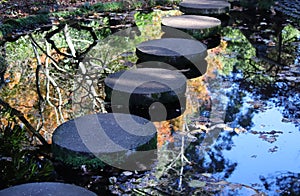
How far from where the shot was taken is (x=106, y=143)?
14.2 feet

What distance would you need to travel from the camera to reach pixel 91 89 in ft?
20.8

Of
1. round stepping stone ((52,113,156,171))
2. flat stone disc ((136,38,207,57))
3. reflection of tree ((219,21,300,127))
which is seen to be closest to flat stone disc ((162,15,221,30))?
reflection of tree ((219,21,300,127))

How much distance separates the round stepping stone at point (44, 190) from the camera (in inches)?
135

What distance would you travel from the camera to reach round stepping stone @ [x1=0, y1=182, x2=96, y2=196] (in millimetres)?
3432

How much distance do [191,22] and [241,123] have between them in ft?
14.0

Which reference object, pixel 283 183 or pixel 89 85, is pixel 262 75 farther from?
pixel 283 183

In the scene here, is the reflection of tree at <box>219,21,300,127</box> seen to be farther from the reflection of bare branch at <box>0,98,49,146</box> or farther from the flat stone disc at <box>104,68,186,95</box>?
the reflection of bare branch at <box>0,98,49,146</box>

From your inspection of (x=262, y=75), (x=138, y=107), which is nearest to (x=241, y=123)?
(x=138, y=107)

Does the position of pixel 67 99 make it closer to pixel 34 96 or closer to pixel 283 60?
pixel 34 96

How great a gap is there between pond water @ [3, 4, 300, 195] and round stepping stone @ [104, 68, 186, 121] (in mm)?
189

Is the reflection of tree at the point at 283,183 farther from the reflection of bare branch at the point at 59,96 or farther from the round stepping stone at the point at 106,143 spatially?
the reflection of bare branch at the point at 59,96

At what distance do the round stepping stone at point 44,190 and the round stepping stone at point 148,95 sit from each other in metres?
2.09

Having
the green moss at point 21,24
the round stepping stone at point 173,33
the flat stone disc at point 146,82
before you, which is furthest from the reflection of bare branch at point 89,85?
the round stepping stone at point 173,33

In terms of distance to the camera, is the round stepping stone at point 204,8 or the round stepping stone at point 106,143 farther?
the round stepping stone at point 204,8
